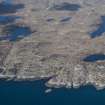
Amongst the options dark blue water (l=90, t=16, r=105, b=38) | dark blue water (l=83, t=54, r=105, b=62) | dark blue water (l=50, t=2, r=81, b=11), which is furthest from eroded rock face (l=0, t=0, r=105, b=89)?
dark blue water (l=50, t=2, r=81, b=11)

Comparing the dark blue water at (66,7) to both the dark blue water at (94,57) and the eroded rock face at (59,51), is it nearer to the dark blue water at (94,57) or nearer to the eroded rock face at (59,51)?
the eroded rock face at (59,51)

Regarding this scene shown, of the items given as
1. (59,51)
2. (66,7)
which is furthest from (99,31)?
(66,7)

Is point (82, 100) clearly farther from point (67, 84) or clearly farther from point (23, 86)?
point (23, 86)

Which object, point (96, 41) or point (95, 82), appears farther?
point (96, 41)

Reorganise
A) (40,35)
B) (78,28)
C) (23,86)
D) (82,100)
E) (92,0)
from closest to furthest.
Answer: (82,100) < (23,86) < (40,35) < (78,28) < (92,0)

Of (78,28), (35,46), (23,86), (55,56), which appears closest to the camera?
(23,86)

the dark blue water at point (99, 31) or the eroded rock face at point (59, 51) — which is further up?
the eroded rock face at point (59, 51)

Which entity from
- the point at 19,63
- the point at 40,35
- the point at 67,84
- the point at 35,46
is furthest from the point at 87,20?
the point at 67,84

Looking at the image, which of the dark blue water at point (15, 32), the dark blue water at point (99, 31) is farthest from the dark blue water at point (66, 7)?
the dark blue water at point (15, 32)
